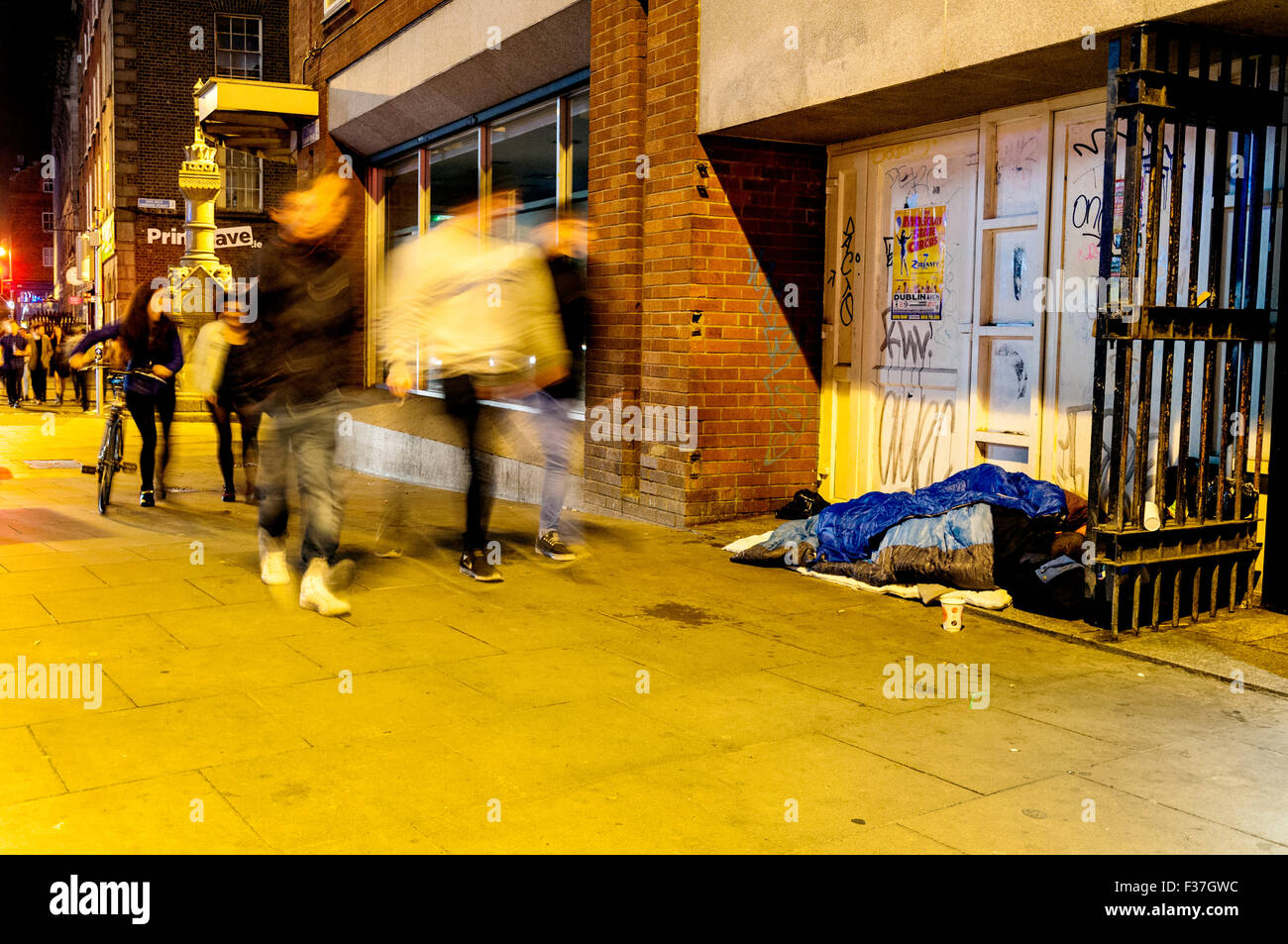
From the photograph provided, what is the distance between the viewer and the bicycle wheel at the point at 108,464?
31.3ft

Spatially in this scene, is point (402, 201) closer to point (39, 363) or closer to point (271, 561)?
point (271, 561)

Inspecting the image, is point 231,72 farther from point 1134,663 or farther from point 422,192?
point 1134,663

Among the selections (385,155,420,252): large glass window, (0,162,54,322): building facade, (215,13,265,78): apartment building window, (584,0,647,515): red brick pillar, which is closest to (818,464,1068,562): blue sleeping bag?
(584,0,647,515): red brick pillar

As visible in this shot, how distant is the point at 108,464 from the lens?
9609 millimetres

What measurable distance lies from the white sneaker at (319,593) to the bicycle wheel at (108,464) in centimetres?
398

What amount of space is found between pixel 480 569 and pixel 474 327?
1.39m

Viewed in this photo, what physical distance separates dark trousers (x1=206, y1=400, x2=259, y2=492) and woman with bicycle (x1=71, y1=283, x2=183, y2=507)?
402 mm

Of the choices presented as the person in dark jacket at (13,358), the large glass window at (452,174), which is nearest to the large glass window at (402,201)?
the large glass window at (452,174)

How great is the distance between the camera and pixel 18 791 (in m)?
3.81

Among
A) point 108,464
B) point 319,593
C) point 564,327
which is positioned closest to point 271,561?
point 319,593

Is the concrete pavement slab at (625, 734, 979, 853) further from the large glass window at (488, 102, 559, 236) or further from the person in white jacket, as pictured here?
the large glass window at (488, 102, 559, 236)

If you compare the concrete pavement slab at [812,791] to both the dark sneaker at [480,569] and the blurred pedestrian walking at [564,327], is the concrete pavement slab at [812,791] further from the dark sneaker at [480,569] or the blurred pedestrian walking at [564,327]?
the blurred pedestrian walking at [564,327]

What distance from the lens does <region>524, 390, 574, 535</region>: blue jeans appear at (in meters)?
7.38
